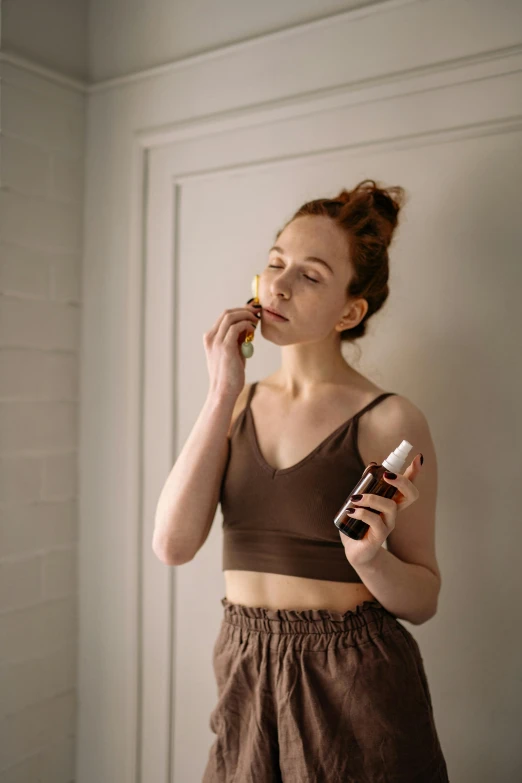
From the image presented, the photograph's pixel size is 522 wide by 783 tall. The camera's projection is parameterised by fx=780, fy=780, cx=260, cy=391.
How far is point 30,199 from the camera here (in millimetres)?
1763

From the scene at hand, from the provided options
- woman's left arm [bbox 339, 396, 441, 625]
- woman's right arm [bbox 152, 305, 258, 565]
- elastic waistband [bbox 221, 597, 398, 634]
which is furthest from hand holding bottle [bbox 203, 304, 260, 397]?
elastic waistband [bbox 221, 597, 398, 634]

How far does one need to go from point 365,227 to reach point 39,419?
0.92 meters

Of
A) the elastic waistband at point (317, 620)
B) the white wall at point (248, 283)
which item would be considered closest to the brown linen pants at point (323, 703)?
the elastic waistband at point (317, 620)

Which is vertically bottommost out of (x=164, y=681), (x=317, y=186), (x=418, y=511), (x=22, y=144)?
(x=164, y=681)

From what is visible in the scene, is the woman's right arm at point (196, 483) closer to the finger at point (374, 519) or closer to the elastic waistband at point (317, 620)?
the elastic waistband at point (317, 620)

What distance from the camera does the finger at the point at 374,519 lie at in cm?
104

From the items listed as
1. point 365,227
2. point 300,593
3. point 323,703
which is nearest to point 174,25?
point 365,227

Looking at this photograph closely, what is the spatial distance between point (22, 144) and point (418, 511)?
47.0 inches

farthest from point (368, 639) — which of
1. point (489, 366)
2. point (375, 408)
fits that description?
point (489, 366)

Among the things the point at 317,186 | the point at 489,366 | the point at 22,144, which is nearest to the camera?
the point at 489,366

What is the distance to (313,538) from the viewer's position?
3.93 feet

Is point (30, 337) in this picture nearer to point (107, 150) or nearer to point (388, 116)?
point (107, 150)

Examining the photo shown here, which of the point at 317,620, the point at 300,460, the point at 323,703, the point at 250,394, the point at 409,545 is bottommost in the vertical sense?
the point at 323,703

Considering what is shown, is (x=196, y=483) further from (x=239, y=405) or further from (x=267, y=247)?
(x=267, y=247)
